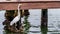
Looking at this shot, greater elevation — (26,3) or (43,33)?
(26,3)

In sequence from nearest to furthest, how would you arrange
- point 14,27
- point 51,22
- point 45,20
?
point 14,27, point 45,20, point 51,22

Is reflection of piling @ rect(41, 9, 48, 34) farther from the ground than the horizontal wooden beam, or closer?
closer

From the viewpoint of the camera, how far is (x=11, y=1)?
4.71m

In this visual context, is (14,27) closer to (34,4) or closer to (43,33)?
(43,33)

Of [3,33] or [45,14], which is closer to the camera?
[3,33]

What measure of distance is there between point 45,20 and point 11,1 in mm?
3085

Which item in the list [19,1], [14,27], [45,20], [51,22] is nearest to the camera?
[19,1]

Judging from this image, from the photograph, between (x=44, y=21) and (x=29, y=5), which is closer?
(x=29, y=5)

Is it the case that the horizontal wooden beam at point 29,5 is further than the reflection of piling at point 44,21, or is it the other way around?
the reflection of piling at point 44,21

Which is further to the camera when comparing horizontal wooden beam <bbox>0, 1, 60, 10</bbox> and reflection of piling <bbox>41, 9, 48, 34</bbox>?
reflection of piling <bbox>41, 9, 48, 34</bbox>

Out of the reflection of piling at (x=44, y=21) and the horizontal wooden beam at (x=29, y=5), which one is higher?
the horizontal wooden beam at (x=29, y=5)

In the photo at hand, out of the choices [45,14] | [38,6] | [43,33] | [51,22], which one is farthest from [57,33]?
[38,6]

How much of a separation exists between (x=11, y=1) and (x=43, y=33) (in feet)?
9.17

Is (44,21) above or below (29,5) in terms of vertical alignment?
below
